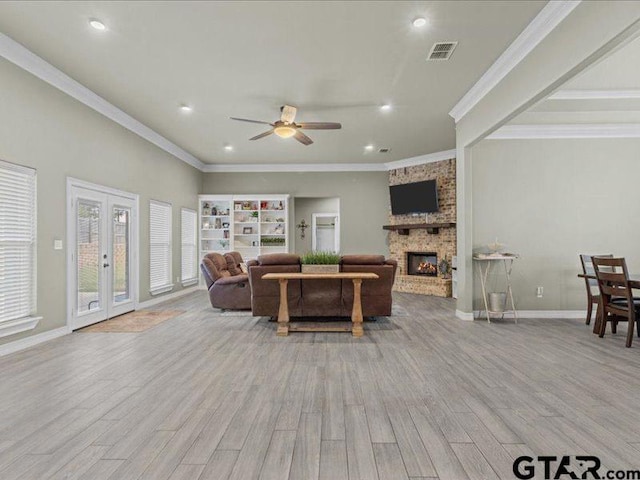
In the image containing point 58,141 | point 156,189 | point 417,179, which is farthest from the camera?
point 417,179

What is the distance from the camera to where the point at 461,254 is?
17.6ft

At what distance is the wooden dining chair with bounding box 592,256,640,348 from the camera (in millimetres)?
3792

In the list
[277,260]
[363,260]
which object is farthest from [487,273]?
[277,260]

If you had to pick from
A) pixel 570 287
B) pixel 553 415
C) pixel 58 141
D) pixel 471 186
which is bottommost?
pixel 553 415

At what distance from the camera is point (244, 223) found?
932 centimetres

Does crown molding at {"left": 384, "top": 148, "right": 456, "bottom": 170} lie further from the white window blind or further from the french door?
the white window blind

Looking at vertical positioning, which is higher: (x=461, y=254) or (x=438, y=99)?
(x=438, y=99)

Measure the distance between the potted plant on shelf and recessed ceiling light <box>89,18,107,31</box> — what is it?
3.30 m

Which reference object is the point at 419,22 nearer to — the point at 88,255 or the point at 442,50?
the point at 442,50

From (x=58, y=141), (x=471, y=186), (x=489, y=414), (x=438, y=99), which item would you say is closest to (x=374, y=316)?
(x=471, y=186)

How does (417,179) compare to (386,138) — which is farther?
(417,179)

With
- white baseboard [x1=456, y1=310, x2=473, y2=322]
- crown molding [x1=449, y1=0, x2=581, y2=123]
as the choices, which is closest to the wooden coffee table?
white baseboard [x1=456, y1=310, x2=473, y2=322]

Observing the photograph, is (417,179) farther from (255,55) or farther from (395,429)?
(395,429)

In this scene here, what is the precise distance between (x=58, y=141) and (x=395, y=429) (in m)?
4.97
